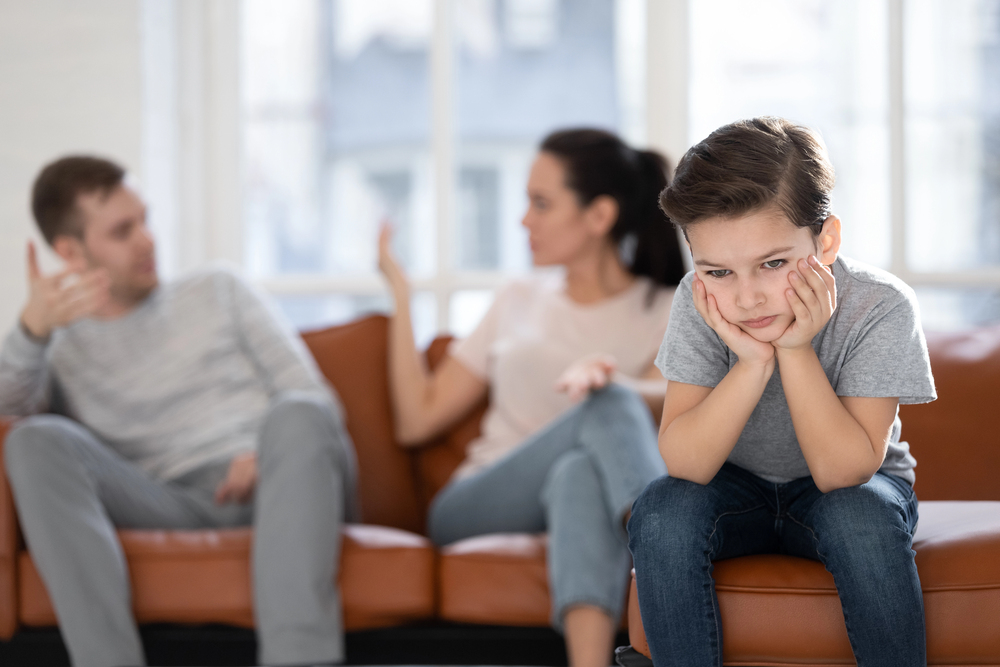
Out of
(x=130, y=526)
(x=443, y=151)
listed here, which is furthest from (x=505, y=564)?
(x=443, y=151)

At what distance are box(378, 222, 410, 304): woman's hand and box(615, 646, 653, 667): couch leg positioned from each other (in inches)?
45.4

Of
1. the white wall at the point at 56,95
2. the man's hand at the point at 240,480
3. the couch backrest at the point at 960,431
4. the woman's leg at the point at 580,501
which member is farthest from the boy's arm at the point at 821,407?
the white wall at the point at 56,95

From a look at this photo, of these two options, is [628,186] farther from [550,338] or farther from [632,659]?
[632,659]

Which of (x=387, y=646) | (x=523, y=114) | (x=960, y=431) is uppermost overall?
(x=523, y=114)

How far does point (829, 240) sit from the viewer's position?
1.11 m

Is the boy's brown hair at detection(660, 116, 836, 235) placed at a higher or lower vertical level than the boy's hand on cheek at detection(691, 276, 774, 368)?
higher

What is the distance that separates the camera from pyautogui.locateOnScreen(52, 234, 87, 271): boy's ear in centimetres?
197

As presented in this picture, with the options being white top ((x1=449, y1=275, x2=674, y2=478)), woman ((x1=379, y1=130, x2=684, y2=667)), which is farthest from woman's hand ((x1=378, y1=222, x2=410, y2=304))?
white top ((x1=449, y1=275, x2=674, y2=478))

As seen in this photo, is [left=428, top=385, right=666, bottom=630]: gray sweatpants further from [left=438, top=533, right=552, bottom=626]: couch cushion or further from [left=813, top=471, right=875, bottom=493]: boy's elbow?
[left=813, top=471, right=875, bottom=493]: boy's elbow

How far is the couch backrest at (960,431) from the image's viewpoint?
68.1 inches

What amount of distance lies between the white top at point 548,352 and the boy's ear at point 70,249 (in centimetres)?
90

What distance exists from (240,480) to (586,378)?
2.44 feet

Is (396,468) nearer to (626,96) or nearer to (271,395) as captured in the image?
(271,395)

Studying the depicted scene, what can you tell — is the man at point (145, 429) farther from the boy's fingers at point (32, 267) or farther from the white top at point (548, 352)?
the white top at point (548, 352)
